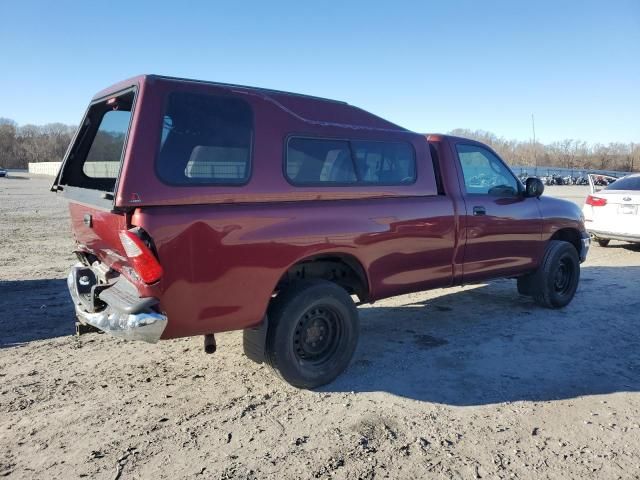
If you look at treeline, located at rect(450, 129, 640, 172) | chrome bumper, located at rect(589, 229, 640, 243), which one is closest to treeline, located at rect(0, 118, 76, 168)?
treeline, located at rect(450, 129, 640, 172)

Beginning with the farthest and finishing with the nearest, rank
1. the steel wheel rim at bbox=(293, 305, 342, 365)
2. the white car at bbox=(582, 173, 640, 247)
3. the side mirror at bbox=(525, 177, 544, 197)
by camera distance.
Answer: the white car at bbox=(582, 173, 640, 247) → the side mirror at bbox=(525, 177, 544, 197) → the steel wheel rim at bbox=(293, 305, 342, 365)

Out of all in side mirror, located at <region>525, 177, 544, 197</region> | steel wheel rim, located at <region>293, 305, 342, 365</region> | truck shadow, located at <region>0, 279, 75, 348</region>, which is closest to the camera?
steel wheel rim, located at <region>293, 305, 342, 365</region>

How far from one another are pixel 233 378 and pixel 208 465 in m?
1.26

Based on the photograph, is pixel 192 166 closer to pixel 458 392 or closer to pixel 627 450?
pixel 458 392

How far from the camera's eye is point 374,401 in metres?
3.83

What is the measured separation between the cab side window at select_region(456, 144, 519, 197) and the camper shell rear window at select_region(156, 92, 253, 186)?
2.60 meters

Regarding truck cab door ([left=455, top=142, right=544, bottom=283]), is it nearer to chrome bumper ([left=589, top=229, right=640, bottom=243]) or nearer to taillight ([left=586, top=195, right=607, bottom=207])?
chrome bumper ([left=589, top=229, right=640, bottom=243])

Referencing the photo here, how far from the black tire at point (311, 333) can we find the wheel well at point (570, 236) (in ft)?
12.3

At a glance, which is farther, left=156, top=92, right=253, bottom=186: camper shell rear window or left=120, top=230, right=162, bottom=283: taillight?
left=156, top=92, right=253, bottom=186: camper shell rear window

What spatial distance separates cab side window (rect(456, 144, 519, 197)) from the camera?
536 centimetres

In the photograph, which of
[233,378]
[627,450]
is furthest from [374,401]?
[627,450]

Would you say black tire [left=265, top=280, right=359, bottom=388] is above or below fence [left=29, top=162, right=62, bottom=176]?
below

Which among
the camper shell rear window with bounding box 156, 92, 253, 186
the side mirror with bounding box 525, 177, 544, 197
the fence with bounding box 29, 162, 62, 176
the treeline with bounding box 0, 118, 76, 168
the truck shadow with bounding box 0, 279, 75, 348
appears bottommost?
the truck shadow with bounding box 0, 279, 75, 348

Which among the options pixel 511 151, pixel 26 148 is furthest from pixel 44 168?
pixel 511 151
